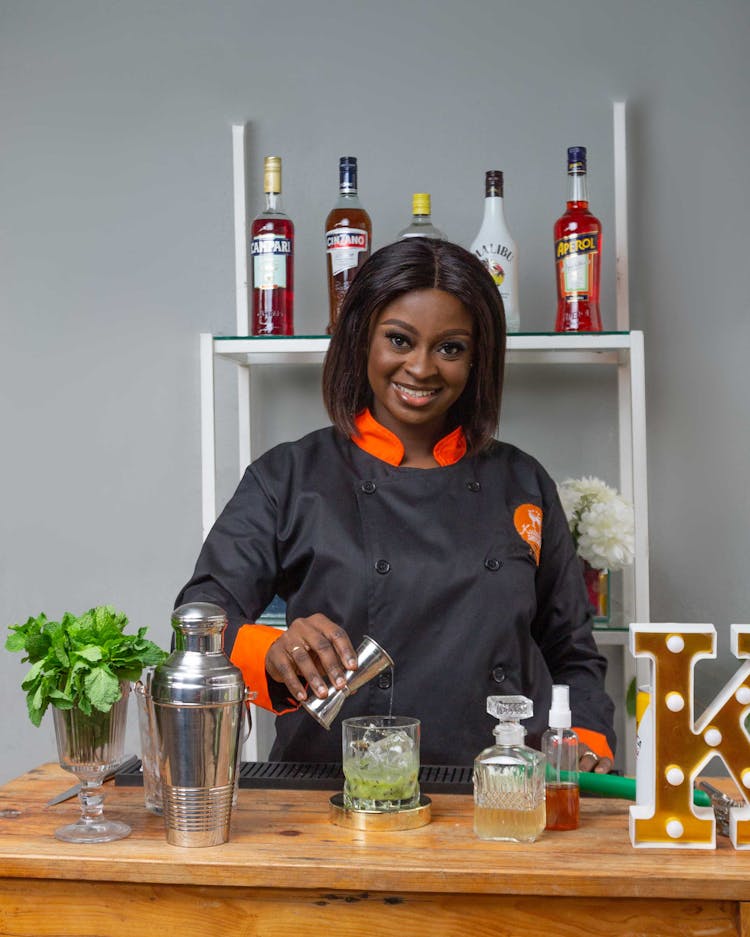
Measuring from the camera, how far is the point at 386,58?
229cm

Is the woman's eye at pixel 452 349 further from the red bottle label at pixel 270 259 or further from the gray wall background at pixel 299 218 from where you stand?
the gray wall background at pixel 299 218

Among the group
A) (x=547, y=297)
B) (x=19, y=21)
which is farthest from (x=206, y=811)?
(x=19, y=21)

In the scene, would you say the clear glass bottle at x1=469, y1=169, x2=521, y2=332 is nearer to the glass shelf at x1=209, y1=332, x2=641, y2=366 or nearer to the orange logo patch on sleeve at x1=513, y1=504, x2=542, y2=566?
the glass shelf at x1=209, y1=332, x2=641, y2=366

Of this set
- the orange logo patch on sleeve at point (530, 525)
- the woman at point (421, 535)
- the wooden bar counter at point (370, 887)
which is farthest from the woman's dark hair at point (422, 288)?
the wooden bar counter at point (370, 887)

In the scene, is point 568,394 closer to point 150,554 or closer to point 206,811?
point 150,554

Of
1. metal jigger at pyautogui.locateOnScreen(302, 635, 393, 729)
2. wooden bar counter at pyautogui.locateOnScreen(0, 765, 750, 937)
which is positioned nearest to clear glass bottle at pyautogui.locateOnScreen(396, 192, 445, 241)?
metal jigger at pyautogui.locateOnScreen(302, 635, 393, 729)

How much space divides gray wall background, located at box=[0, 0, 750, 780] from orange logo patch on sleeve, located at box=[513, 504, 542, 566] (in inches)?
23.6

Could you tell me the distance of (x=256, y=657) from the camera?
4.40 ft

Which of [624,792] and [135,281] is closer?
[624,792]

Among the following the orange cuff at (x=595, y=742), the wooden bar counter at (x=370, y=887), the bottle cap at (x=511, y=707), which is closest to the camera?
the wooden bar counter at (x=370, y=887)

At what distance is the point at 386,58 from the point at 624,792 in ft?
5.15

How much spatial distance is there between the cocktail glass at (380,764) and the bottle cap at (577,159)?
120cm

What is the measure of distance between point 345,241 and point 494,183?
0.28 metres

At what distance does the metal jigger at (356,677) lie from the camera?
45.7 inches
